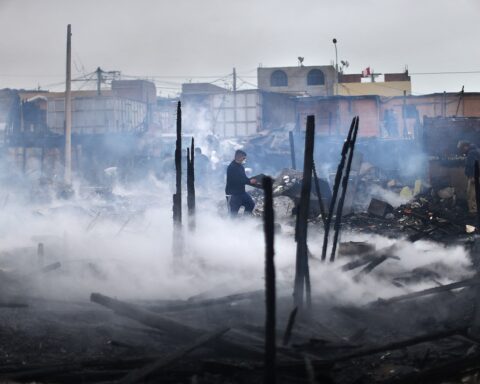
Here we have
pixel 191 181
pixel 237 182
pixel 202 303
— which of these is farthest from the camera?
pixel 237 182

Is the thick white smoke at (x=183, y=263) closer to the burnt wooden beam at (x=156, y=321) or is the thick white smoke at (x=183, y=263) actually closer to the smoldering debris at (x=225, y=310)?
the smoldering debris at (x=225, y=310)

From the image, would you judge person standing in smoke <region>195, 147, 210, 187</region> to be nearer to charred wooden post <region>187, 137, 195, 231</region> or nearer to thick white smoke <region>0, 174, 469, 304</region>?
thick white smoke <region>0, 174, 469, 304</region>

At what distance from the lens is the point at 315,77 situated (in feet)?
153

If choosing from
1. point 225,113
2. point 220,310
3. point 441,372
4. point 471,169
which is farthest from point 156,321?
point 225,113

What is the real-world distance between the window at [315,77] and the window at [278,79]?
2.05 meters

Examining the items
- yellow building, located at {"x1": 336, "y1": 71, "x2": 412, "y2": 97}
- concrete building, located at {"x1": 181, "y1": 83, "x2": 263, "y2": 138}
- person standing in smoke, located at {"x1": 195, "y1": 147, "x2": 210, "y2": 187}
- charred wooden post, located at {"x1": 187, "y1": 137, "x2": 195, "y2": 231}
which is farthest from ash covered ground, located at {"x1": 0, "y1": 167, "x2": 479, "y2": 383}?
yellow building, located at {"x1": 336, "y1": 71, "x2": 412, "y2": 97}

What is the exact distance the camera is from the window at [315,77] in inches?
1826

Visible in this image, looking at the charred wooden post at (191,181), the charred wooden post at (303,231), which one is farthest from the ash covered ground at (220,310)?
the charred wooden post at (191,181)

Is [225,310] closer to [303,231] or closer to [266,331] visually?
[303,231]

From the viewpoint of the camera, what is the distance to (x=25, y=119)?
34.2 meters

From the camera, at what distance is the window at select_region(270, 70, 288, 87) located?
154ft

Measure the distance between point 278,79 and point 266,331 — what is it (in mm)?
45079

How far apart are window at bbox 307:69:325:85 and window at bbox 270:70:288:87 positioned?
2053 mm

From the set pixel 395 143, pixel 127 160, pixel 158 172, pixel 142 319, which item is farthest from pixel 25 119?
pixel 142 319
